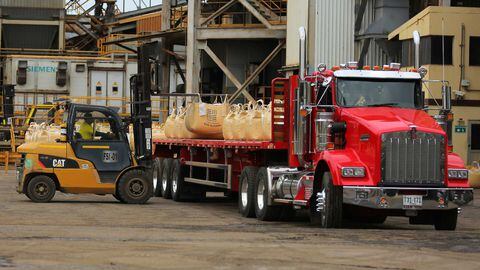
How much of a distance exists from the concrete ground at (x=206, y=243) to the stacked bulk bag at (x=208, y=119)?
402 centimetres

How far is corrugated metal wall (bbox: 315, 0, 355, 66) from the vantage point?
43.8 m

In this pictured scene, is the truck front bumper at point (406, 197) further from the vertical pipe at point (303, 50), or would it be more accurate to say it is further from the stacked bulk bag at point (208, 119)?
the stacked bulk bag at point (208, 119)

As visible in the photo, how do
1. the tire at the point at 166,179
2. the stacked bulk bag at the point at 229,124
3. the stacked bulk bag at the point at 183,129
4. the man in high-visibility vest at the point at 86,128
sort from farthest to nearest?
the tire at the point at 166,179 < the stacked bulk bag at the point at 183,129 < the man in high-visibility vest at the point at 86,128 < the stacked bulk bag at the point at 229,124

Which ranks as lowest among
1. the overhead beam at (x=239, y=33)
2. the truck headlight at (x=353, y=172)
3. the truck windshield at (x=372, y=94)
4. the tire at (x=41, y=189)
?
the tire at (x=41, y=189)

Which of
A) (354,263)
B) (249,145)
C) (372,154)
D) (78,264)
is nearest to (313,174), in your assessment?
(372,154)

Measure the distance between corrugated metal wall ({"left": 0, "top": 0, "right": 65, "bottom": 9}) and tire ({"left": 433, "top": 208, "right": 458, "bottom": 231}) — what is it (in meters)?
52.4

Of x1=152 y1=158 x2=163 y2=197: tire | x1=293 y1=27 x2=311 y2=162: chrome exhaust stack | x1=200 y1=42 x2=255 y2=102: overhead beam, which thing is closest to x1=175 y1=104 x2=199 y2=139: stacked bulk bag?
x1=152 y1=158 x2=163 y2=197: tire

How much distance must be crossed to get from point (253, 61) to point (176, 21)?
5746mm

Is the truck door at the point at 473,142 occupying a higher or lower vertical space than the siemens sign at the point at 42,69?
lower

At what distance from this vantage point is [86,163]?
26844 millimetres

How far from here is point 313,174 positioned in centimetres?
2069

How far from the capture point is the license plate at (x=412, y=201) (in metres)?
19.4

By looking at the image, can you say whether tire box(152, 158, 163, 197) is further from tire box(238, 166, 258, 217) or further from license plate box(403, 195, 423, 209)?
license plate box(403, 195, 423, 209)

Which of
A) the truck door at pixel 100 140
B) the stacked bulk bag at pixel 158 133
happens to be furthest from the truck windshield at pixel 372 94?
the stacked bulk bag at pixel 158 133
